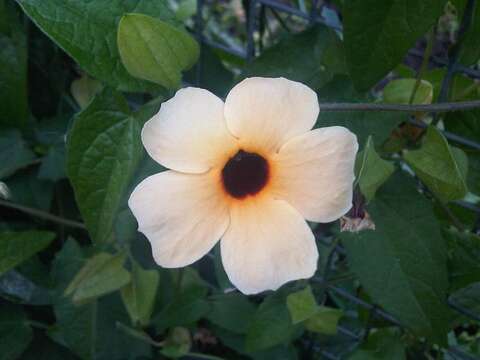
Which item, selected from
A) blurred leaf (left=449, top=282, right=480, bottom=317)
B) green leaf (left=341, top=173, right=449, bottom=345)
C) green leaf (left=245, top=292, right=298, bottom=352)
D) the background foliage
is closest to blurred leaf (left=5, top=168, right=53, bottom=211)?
the background foliage

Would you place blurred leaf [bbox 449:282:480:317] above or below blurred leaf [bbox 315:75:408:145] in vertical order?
below

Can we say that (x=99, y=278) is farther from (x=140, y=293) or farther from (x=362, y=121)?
(x=362, y=121)

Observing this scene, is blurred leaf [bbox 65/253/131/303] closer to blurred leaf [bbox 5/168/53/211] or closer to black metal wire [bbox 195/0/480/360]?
blurred leaf [bbox 5/168/53/211]

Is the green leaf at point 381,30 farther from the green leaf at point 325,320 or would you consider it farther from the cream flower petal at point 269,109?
the green leaf at point 325,320

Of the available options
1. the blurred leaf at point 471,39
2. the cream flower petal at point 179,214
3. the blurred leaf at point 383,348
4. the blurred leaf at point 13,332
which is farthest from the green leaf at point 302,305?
the blurred leaf at point 13,332

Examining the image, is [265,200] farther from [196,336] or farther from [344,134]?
[196,336]

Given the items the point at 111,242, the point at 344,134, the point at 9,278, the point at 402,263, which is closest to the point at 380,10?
the point at 344,134

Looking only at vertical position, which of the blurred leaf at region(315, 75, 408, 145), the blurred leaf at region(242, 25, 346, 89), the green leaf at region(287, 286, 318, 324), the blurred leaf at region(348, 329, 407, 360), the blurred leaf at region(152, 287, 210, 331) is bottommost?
the blurred leaf at region(152, 287, 210, 331)
